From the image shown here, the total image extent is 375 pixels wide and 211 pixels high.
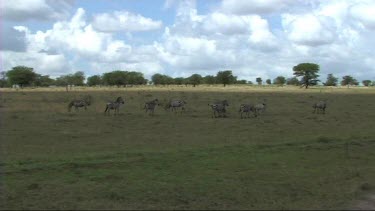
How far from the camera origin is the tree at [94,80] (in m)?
156

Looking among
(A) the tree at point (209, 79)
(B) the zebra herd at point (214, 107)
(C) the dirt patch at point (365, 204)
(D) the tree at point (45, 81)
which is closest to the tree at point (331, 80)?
(A) the tree at point (209, 79)

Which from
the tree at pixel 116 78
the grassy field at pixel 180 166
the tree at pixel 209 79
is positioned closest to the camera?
the grassy field at pixel 180 166

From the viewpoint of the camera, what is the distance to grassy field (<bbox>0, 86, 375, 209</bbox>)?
10523mm

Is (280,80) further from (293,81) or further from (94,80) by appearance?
(94,80)

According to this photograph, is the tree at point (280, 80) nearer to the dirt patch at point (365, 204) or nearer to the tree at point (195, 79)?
the tree at point (195, 79)

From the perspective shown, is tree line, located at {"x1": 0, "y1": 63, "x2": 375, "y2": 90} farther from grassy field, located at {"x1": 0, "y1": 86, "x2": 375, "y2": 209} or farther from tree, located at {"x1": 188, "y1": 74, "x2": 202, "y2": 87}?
grassy field, located at {"x1": 0, "y1": 86, "x2": 375, "y2": 209}

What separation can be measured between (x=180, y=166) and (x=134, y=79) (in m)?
133

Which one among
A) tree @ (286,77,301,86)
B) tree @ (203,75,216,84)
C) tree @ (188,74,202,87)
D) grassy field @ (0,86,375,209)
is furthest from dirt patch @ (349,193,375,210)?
tree @ (188,74,202,87)

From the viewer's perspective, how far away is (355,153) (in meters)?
18.0

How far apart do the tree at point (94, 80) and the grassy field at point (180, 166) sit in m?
A: 129

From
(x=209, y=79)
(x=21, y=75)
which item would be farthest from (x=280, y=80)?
(x=21, y=75)

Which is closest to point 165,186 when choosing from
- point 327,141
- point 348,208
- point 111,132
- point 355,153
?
point 348,208

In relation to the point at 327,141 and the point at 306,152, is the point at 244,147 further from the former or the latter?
the point at 327,141

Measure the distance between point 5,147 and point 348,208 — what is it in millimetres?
12930
